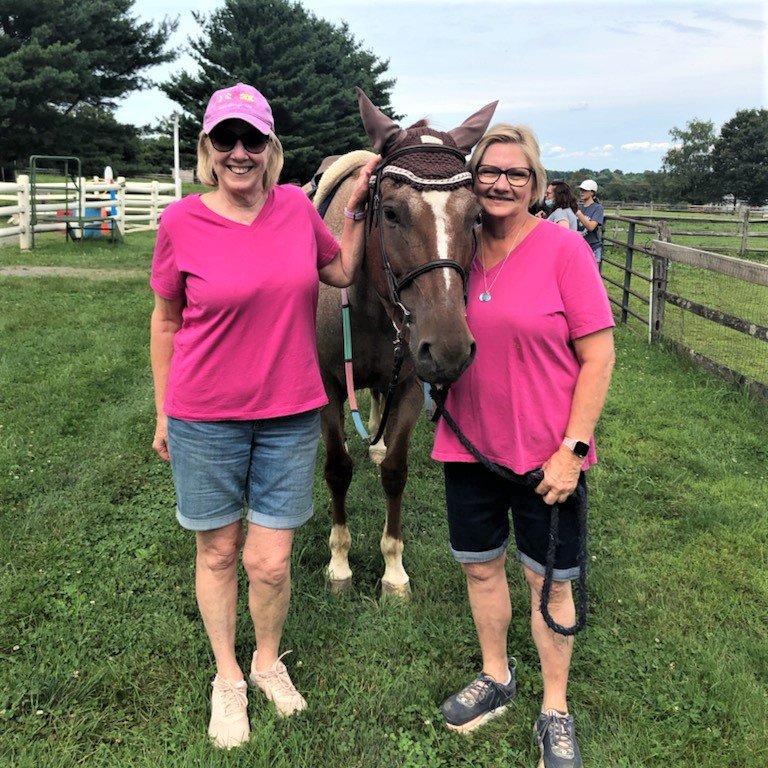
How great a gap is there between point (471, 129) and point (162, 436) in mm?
1665

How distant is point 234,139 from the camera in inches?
81.5

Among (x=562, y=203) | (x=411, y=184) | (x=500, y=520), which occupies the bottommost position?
(x=500, y=520)

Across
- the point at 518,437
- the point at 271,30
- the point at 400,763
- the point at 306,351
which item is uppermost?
the point at 271,30

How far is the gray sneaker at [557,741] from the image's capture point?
83.8 inches

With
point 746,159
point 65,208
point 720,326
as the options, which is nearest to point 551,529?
point 720,326

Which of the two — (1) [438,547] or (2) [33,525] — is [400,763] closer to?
(1) [438,547]

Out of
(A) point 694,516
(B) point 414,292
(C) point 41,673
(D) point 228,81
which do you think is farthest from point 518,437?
(D) point 228,81

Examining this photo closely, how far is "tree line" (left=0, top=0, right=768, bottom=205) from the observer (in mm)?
26984

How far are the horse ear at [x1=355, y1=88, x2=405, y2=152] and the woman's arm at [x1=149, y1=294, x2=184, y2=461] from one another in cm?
93

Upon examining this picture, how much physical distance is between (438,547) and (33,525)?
7.54 feet

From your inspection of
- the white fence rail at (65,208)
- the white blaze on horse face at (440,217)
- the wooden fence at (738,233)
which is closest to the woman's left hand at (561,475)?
the white blaze on horse face at (440,217)

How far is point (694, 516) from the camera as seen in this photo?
12.6 feet

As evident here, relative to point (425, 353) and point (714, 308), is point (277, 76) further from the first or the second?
point (425, 353)

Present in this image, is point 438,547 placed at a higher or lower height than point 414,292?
lower
